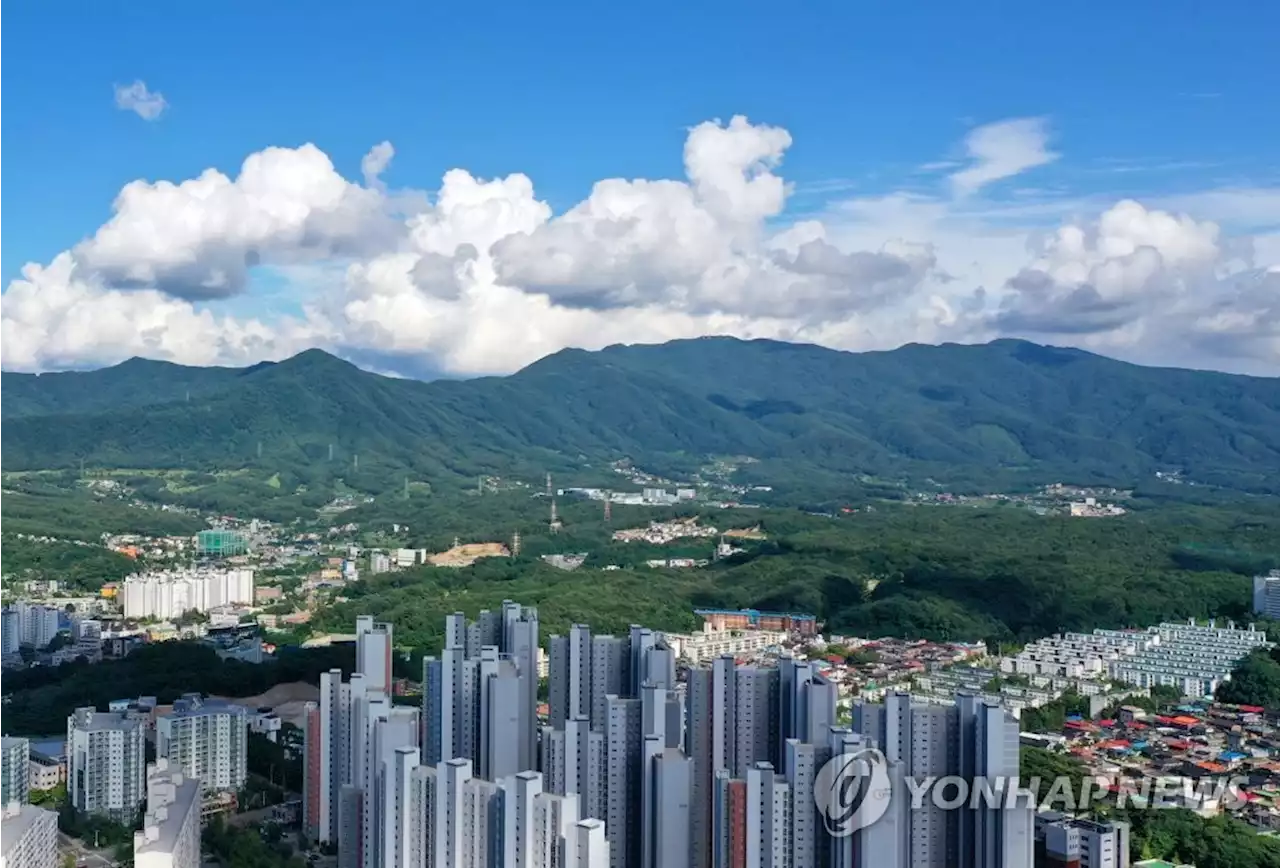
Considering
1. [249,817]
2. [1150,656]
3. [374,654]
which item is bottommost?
[249,817]

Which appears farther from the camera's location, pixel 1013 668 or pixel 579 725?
pixel 1013 668

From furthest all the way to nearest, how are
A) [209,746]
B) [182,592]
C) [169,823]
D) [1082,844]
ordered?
1. [182,592]
2. [209,746]
3. [169,823]
4. [1082,844]

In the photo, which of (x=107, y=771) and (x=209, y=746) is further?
(x=209, y=746)

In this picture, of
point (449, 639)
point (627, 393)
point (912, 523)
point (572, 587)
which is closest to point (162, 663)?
point (449, 639)

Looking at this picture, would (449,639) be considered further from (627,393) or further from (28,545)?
(627,393)

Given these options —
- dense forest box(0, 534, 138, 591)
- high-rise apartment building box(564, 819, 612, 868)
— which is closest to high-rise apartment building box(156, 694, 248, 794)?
high-rise apartment building box(564, 819, 612, 868)

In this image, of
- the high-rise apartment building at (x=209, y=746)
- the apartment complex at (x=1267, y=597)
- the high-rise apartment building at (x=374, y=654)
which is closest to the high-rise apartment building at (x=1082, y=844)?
the high-rise apartment building at (x=374, y=654)

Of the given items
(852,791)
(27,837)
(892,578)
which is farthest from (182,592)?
(852,791)

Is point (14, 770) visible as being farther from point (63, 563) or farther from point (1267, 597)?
point (1267, 597)
